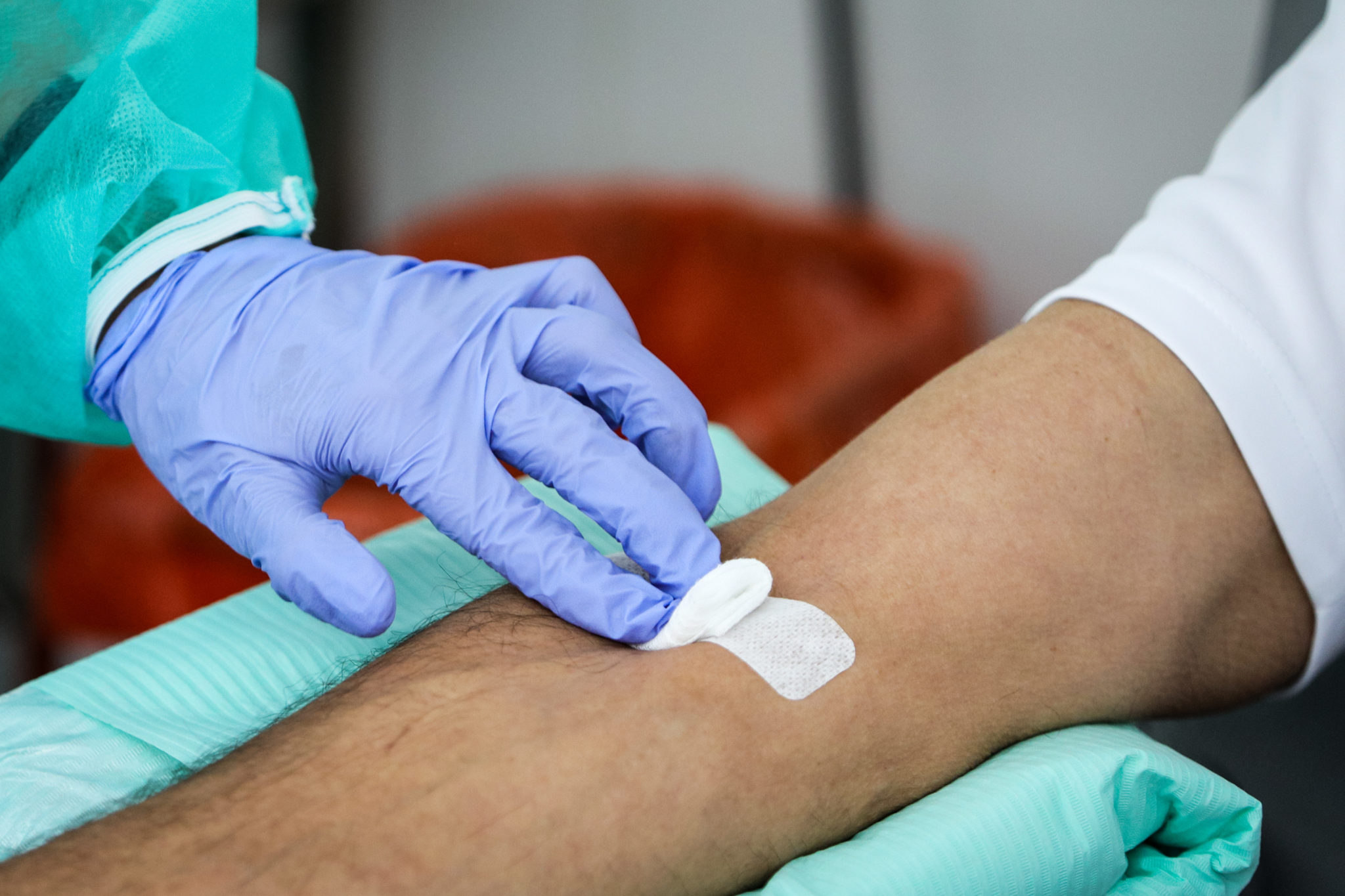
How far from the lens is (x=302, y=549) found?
2.90 feet

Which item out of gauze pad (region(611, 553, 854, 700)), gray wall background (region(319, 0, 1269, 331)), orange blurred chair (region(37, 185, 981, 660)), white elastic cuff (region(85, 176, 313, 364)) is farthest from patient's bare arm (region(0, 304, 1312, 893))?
gray wall background (region(319, 0, 1269, 331))

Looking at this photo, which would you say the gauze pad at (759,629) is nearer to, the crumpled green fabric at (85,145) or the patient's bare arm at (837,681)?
A: the patient's bare arm at (837,681)

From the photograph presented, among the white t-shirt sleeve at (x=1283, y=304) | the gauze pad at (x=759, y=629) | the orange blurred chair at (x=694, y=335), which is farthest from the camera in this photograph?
the orange blurred chair at (x=694, y=335)

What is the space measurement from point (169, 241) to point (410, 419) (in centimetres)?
37

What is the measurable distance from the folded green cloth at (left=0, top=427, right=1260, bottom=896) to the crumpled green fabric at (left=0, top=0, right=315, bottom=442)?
1.07 feet

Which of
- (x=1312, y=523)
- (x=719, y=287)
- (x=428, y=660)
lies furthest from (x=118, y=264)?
(x=719, y=287)

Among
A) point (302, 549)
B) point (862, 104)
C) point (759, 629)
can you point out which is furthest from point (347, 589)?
point (862, 104)

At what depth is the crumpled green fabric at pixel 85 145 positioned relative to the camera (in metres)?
0.97

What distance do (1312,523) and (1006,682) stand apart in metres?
0.36

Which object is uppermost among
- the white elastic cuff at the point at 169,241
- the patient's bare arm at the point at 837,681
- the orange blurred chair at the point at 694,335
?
the white elastic cuff at the point at 169,241

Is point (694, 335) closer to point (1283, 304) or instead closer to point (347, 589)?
point (1283, 304)

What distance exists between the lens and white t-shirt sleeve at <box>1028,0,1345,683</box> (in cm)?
96

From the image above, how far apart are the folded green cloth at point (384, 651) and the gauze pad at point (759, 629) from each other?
0.13 meters

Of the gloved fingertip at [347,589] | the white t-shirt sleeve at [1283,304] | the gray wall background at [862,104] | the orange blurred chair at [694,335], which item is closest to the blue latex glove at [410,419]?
the gloved fingertip at [347,589]
